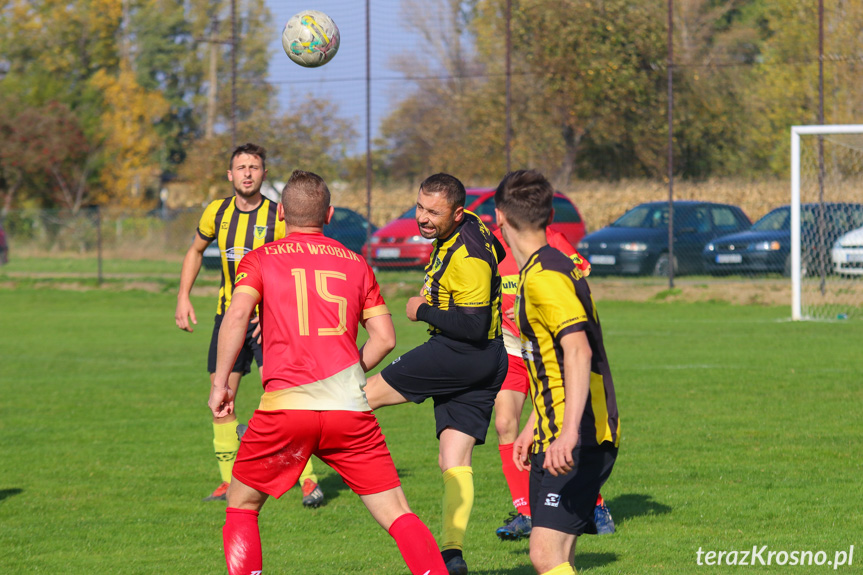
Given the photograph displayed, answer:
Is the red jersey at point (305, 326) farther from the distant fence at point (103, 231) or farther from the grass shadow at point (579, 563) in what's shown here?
the distant fence at point (103, 231)

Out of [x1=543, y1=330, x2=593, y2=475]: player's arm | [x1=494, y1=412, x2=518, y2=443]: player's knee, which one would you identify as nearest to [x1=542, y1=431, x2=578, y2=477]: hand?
[x1=543, y1=330, x2=593, y2=475]: player's arm

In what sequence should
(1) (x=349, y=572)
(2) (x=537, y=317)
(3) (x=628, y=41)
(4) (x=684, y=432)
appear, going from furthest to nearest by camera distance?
(3) (x=628, y=41) < (4) (x=684, y=432) < (1) (x=349, y=572) < (2) (x=537, y=317)

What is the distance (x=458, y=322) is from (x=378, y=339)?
804 millimetres

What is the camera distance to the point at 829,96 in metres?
21.2

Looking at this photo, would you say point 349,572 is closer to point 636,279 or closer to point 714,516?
point 714,516

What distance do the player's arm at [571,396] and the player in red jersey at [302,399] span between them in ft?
2.34

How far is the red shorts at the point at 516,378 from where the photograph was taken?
234 inches

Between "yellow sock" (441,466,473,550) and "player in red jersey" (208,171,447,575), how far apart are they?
87 cm

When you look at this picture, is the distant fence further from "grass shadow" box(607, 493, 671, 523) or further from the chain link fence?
"grass shadow" box(607, 493, 671, 523)

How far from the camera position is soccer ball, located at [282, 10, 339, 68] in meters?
7.63

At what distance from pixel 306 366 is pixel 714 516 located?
304 cm

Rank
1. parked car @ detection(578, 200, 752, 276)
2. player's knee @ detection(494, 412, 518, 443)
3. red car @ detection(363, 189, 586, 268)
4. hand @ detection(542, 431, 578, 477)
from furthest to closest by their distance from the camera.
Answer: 1. red car @ detection(363, 189, 586, 268)
2. parked car @ detection(578, 200, 752, 276)
3. player's knee @ detection(494, 412, 518, 443)
4. hand @ detection(542, 431, 578, 477)

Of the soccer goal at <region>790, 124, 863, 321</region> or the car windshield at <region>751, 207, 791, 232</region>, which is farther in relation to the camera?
the car windshield at <region>751, 207, 791, 232</region>

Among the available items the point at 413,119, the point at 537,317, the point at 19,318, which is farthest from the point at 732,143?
the point at 537,317
